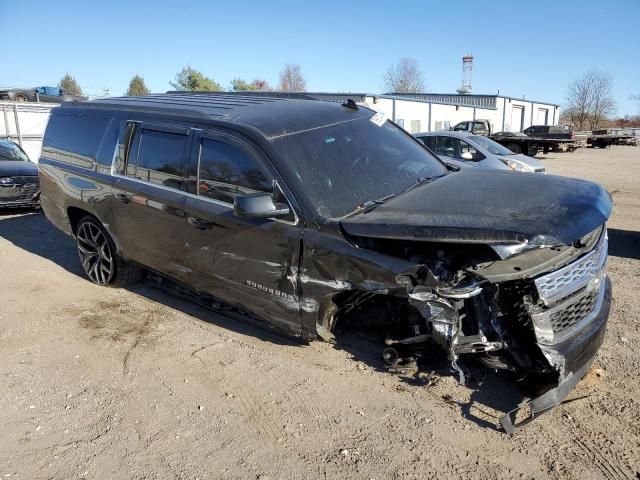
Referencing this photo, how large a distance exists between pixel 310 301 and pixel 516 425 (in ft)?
4.85

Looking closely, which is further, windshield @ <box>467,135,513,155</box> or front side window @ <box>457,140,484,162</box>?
windshield @ <box>467,135,513,155</box>

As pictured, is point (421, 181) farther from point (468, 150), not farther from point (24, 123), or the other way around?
point (24, 123)

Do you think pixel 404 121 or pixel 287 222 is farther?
pixel 404 121

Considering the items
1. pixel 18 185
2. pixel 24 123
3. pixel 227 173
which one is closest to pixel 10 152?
pixel 18 185

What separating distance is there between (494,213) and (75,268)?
524 centimetres

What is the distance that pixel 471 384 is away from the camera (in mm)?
3346

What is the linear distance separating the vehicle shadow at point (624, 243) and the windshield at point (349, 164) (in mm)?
3447

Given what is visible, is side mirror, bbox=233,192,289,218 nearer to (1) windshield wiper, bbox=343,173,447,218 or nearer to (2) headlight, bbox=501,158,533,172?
(1) windshield wiper, bbox=343,173,447,218

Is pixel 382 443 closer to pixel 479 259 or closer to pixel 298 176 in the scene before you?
pixel 479 259

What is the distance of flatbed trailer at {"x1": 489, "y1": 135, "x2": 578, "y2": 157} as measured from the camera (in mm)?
25750

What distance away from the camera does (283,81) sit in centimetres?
8256

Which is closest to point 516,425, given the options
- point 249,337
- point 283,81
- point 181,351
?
point 249,337

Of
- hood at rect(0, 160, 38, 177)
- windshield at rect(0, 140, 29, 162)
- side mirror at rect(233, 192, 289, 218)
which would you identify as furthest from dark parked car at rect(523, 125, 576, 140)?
side mirror at rect(233, 192, 289, 218)

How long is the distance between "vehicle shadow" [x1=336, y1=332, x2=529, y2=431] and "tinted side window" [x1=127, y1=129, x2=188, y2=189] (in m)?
2.11
